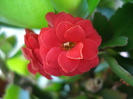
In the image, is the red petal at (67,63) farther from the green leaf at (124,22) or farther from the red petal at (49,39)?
the green leaf at (124,22)

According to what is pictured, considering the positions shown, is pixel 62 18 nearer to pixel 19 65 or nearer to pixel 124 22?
pixel 124 22

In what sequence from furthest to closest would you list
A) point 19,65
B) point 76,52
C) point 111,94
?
point 19,65 < point 111,94 < point 76,52

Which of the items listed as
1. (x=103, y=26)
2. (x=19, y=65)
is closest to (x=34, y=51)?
(x=103, y=26)

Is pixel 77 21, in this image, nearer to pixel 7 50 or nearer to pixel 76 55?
pixel 76 55

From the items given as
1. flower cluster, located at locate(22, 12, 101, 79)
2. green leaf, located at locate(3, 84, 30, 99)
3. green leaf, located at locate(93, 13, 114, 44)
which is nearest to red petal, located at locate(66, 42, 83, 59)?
flower cluster, located at locate(22, 12, 101, 79)

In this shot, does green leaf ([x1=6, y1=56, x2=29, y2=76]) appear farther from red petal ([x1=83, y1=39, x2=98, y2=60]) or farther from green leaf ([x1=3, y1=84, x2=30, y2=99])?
red petal ([x1=83, y1=39, x2=98, y2=60])

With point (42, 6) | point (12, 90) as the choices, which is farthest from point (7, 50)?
point (42, 6)
